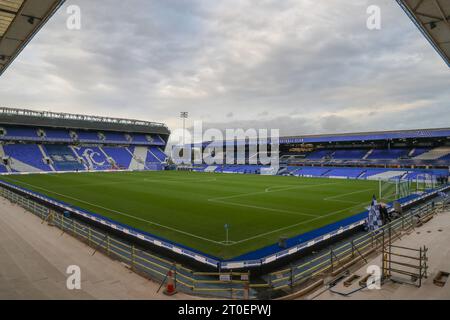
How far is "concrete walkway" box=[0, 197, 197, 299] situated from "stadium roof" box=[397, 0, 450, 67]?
32.4ft

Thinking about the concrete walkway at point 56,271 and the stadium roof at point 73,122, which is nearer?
the concrete walkway at point 56,271

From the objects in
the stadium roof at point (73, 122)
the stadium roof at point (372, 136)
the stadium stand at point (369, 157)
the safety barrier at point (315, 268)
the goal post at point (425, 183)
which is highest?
the stadium roof at point (73, 122)

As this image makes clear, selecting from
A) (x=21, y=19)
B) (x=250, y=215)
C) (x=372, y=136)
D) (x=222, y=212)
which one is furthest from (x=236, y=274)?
(x=372, y=136)

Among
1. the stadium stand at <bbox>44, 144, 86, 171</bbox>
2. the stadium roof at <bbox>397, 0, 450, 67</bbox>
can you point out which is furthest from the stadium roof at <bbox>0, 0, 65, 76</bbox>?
the stadium stand at <bbox>44, 144, 86, 171</bbox>

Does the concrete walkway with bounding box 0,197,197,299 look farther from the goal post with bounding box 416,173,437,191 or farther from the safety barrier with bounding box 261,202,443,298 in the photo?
the goal post with bounding box 416,173,437,191

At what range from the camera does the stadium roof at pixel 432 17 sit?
297 inches

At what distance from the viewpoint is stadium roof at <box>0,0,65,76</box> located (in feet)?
24.8

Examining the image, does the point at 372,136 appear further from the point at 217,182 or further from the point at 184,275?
the point at 184,275

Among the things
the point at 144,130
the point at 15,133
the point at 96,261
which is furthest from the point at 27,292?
the point at 144,130

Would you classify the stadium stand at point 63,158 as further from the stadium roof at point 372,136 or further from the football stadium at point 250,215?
the stadium roof at point 372,136

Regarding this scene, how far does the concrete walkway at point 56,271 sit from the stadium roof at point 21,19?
7.45 metres

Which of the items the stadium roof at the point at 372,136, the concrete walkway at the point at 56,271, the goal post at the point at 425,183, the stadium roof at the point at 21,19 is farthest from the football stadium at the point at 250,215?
the goal post at the point at 425,183

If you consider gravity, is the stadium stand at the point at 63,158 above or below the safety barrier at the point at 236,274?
above
